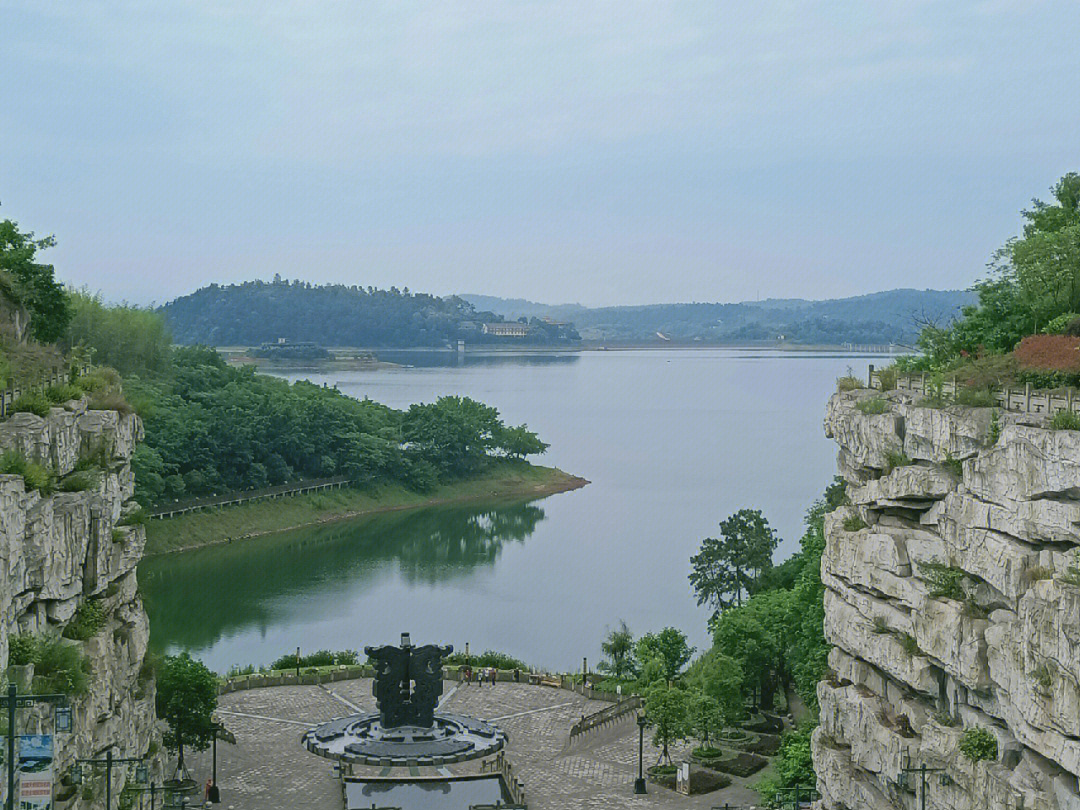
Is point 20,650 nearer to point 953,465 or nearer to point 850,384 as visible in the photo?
point 953,465

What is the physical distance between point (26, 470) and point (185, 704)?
43.0 ft

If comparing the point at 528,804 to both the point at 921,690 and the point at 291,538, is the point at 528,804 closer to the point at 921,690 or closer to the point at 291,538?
the point at 921,690

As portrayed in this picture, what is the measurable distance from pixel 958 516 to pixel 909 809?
5.96 meters

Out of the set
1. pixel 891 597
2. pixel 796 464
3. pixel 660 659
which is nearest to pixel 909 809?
pixel 891 597

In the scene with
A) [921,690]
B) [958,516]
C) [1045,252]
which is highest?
[1045,252]

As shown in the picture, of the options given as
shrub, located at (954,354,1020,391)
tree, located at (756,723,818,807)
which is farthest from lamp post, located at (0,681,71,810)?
tree, located at (756,723,818,807)

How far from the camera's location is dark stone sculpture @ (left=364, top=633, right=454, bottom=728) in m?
42.2

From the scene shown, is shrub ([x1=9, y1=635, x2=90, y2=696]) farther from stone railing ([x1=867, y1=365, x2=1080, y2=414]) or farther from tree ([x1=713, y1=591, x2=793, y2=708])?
tree ([x1=713, y1=591, x2=793, y2=708])

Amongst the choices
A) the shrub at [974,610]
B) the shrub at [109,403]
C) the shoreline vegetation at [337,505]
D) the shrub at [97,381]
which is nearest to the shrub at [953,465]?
the shrub at [974,610]

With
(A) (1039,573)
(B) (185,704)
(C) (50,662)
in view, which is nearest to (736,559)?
(B) (185,704)

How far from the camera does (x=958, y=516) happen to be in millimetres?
28625

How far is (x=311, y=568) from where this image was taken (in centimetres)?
7538

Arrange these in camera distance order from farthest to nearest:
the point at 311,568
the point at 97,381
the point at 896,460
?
the point at 311,568
the point at 97,381
the point at 896,460

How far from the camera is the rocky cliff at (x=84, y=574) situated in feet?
82.6
